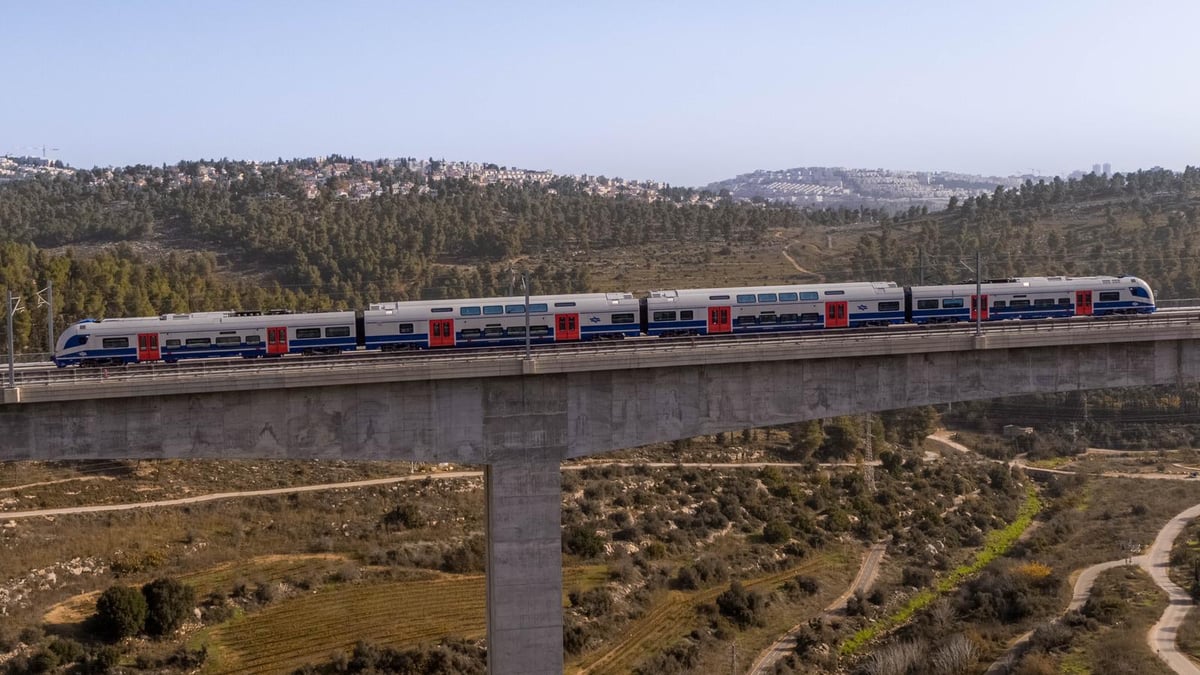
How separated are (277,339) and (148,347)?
161 inches

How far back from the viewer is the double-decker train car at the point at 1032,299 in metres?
39.9

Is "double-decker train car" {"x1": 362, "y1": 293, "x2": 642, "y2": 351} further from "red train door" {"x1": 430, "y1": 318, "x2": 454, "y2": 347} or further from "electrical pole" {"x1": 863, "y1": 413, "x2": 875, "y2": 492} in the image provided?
"electrical pole" {"x1": 863, "y1": 413, "x2": 875, "y2": 492}

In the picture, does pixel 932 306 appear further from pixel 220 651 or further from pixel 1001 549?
pixel 220 651

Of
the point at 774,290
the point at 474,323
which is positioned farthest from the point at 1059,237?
the point at 474,323

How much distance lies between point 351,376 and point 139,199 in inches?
4360

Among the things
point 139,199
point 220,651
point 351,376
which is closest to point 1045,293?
point 351,376

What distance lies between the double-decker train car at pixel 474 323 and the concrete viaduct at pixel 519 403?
12.0 ft

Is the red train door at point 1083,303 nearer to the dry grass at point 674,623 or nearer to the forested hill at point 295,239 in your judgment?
the dry grass at point 674,623

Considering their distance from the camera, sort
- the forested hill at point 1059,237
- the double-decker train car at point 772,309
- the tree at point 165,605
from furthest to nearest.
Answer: the forested hill at point 1059,237, the double-decker train car at point 772,309, the tree at point 165,605

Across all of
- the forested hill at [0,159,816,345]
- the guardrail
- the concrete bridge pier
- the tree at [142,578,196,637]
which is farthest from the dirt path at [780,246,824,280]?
the tree at [142,578,196,637]

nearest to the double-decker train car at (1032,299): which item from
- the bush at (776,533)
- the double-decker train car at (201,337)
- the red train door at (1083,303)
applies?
the red train door at (1083,303)

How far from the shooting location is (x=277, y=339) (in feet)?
117

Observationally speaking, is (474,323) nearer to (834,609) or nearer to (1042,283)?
(834,609)

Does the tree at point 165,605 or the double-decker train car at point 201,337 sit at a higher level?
the double-decker train car at point 201,337
